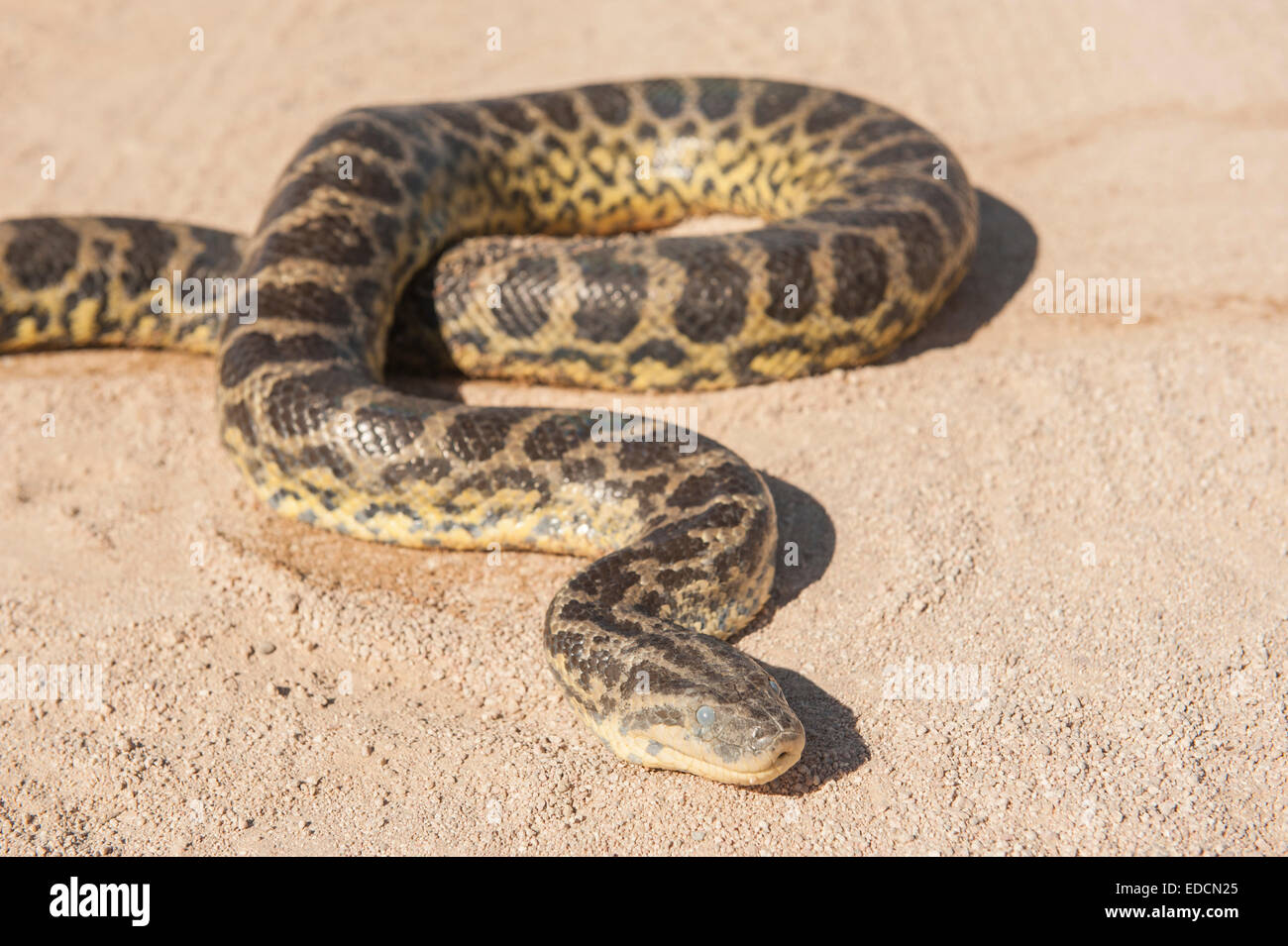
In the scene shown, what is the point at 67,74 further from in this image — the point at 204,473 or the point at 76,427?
the point at 204,473

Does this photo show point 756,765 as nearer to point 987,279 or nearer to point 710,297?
point 710,297

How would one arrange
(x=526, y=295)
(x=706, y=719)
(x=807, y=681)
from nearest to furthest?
(x=706, y=719)
(x=807, y=681)
(x=526, y=295)

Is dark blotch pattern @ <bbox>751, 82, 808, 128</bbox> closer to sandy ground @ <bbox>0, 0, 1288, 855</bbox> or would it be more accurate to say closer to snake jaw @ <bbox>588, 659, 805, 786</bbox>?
sandy ground @ <bbox>0, 0, 1288, 855</bbox>

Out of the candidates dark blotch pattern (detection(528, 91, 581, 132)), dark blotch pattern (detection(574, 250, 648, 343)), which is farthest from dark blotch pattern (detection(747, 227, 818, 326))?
dark blotch pattern (detection(528, 91, 581, 132))

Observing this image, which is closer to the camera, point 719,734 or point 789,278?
point 719,734

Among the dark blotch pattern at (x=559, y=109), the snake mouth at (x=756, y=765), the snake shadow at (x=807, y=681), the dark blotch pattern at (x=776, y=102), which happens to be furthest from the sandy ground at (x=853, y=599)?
the dark blotch pattern at (x=559, y=109)

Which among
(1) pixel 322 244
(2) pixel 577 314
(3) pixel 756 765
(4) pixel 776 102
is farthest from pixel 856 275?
(3) pixel 756 765
